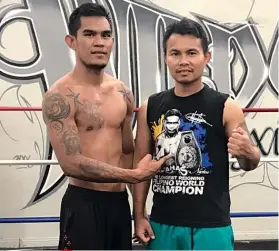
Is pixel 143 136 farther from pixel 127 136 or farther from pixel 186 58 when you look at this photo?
pixel 186 58

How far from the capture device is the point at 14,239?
260 centimetres

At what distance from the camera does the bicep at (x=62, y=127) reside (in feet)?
4.95

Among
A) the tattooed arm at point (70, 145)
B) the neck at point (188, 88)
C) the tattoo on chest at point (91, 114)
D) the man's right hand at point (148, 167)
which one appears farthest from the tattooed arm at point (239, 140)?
the tattoo on chest at point (91, 114)

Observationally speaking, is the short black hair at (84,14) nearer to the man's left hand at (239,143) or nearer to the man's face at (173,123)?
the man's face at (173,123)

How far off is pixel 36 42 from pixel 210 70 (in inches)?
41.1

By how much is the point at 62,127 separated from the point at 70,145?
0.07 meters

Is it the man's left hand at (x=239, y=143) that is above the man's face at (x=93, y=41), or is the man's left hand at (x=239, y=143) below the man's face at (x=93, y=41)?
below

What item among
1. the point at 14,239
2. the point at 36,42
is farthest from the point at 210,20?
the point at 14,239

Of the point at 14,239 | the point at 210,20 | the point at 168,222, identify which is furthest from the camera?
the point at 210,20

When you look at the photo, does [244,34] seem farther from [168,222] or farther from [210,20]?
[168,222]

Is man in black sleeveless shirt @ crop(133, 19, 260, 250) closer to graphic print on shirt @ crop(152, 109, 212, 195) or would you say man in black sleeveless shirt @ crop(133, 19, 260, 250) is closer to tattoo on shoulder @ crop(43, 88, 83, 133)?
graphic print on shirt @ crop(152, 109, 212, 195)

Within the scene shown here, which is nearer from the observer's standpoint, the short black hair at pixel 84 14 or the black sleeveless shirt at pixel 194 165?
the black sleeveless shirt at pixel 194 165

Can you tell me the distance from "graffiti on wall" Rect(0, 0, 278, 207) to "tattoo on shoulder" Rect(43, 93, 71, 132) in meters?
1.14

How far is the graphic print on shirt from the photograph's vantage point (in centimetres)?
146
